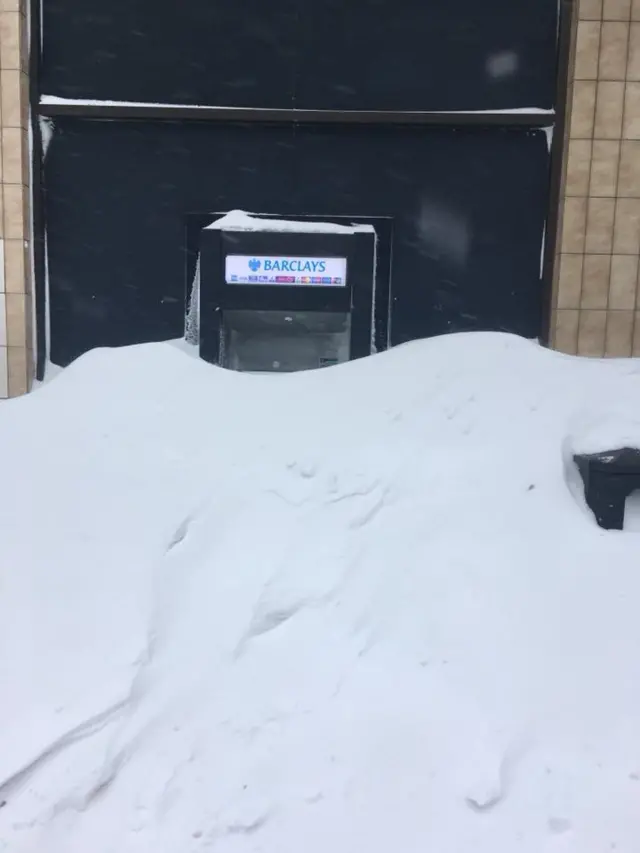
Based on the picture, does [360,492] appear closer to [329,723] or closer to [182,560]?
[182,560]

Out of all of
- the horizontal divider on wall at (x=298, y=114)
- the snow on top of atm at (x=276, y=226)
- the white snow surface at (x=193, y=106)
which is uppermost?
the white snow surface at (x=193, y=106)

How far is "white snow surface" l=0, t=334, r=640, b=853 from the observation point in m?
1.85

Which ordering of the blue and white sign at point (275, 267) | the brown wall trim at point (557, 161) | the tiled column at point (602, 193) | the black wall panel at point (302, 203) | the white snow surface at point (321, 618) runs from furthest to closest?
1. the black wall panel at point (302, 203)
2. the brown wall trim at point (557, 161)
3. the tiled column at point (602, 193)
4. the blue and white sign at point (275, 267)
5. the white snow surface at point (321, 618)

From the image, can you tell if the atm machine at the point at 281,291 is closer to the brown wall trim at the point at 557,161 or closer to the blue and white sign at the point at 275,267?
the blue and white sign at the point at 275,267

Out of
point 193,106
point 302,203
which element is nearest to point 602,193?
point 302,203

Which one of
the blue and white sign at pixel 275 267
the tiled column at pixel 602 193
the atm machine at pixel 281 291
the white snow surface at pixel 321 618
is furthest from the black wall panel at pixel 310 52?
the white snow surface at pixel 321 618

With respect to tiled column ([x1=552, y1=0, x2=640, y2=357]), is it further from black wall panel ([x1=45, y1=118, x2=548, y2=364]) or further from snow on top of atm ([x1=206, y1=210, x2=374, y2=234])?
snow on top of atm ([x1=206, y1=210, x2=374, y2=234])

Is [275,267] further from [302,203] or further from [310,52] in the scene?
[310,52]

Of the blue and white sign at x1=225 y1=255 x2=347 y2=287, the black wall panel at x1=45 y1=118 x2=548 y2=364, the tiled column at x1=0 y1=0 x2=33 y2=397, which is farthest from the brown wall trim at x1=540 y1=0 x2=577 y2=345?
the tiled column at x1=0 y1=0 x2=33 y2=397

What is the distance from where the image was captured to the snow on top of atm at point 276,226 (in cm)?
401

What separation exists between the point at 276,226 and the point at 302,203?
791mm

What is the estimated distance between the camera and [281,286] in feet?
13.1

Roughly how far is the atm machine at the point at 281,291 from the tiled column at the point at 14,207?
4.24ft

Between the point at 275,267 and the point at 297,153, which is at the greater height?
the point at 297,153
